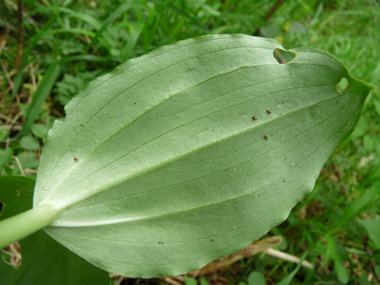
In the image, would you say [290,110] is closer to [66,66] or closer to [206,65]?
[206,65]

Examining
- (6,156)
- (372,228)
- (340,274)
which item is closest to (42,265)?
(6,156)

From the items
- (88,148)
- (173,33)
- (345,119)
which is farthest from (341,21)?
(88,148)

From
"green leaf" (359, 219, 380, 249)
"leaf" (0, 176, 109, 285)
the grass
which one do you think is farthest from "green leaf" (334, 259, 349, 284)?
"leaf" (0, 176, 109, 285)

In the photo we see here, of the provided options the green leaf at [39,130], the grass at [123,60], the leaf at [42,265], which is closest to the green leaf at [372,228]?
the grass at [123,60]

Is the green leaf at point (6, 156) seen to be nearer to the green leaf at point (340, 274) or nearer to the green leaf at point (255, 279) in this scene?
the green leaf at point (255, 279)

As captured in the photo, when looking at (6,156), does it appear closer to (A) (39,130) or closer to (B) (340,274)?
(A) (39,130)

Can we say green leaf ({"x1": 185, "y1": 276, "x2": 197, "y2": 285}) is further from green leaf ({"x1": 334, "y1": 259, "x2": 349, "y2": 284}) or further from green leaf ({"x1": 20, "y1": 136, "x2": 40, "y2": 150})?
green leaf ({"x1": 20, "y1": 136, "x2": 40, "y2": 150})
